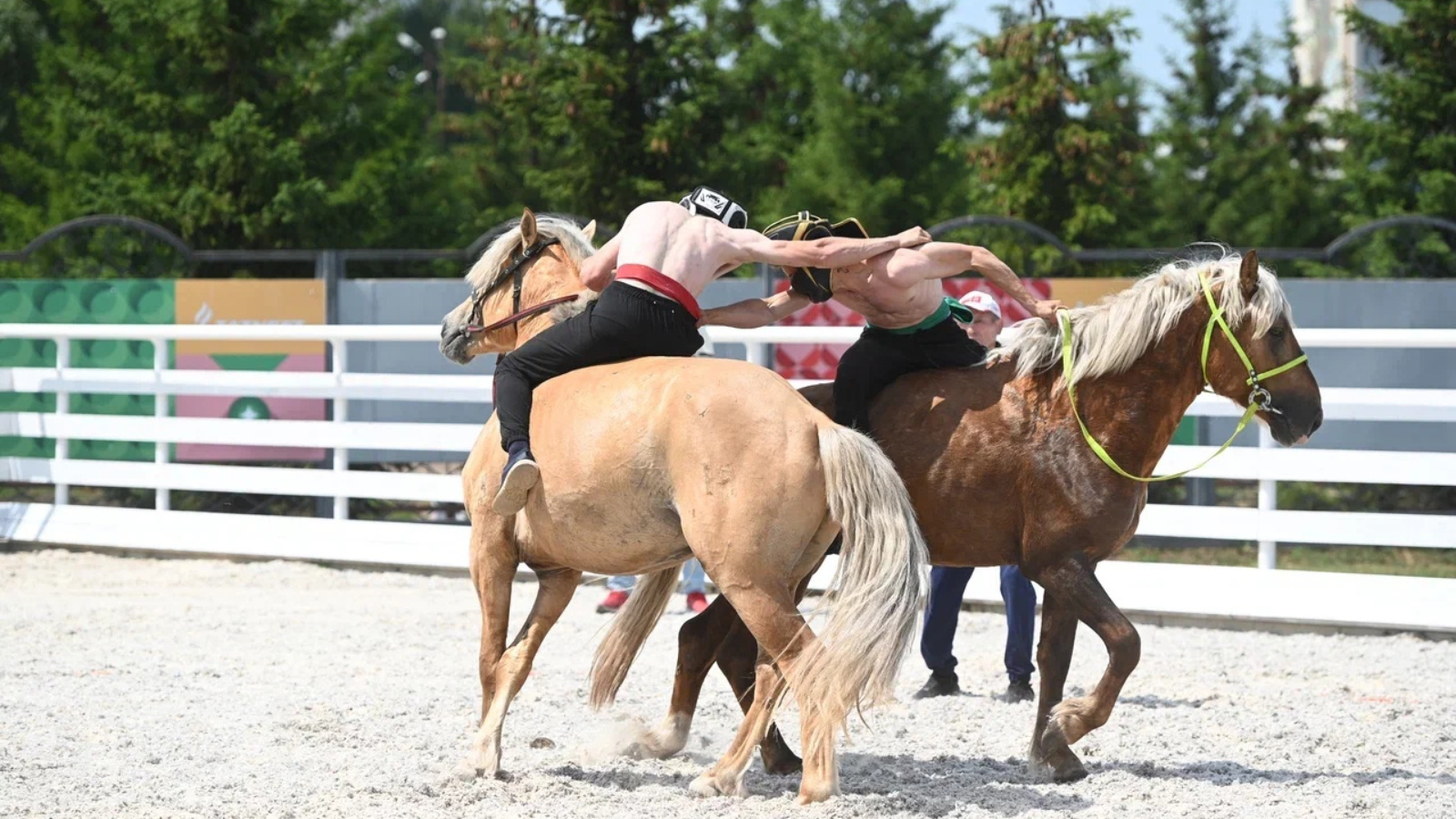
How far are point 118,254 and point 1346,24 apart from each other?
12.3 meters

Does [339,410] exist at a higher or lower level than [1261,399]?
lower

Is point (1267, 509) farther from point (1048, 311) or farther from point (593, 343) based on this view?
point (593, 343)

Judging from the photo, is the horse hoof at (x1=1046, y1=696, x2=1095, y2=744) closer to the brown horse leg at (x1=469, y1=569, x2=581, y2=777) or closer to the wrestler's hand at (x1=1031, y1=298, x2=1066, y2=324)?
the wrestler's hand at (x1=1031, y1=298, x2=1066, y2=324)

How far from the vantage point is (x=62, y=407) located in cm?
1074

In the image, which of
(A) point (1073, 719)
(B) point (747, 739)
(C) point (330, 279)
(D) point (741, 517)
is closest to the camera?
(D) point (741, 517)

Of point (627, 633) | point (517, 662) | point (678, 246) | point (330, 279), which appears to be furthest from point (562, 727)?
point (330, 279)

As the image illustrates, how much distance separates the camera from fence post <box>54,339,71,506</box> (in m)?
10.7

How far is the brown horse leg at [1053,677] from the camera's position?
5.07 metres

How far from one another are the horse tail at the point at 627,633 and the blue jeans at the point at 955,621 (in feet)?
4.92

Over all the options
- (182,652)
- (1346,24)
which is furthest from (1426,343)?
(1346,24)

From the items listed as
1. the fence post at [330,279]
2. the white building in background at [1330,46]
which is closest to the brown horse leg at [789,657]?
the fence post at [330,279]

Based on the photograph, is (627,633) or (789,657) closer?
(789,657)

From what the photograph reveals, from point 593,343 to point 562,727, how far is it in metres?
1.67

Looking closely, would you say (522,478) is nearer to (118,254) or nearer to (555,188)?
(118,254)
